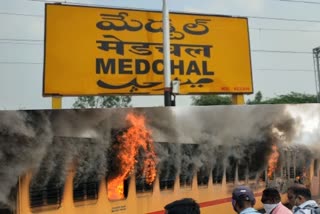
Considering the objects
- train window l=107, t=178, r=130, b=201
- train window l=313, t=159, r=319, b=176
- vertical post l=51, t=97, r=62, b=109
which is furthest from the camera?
vertical post l=51, t=97, r=62, b=109

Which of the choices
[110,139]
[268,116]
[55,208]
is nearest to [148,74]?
[268,116]

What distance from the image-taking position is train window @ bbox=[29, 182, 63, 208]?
5.10 m

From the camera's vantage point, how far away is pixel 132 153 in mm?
5887

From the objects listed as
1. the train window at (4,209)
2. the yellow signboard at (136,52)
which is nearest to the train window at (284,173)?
the yellow signboard at (136,52)

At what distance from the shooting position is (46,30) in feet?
30.6

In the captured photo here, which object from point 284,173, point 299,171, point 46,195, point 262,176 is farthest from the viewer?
point 299,171

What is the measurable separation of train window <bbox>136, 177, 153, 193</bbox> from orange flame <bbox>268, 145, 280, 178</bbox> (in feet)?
6.80

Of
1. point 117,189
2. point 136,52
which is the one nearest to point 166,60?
point 136,52

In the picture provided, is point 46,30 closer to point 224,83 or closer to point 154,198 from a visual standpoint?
point 224,83

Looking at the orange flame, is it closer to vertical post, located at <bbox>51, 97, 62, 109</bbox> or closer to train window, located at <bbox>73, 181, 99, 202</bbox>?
train window, located at <bbox>73, 181, 99, 202</bbox>

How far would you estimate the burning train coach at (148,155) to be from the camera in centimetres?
515

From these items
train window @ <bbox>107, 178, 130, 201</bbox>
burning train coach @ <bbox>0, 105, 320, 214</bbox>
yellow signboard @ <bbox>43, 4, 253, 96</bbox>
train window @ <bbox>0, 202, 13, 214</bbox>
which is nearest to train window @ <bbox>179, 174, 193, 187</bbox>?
burning train coach @ <bbox>0, 105, 320, 214</bbox>

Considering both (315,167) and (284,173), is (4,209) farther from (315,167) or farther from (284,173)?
(315,167)

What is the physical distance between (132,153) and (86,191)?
0.76 meters
